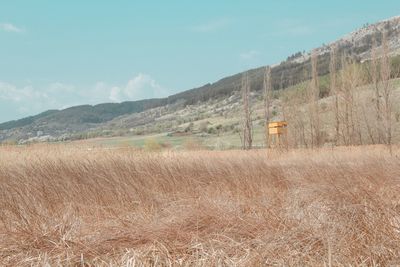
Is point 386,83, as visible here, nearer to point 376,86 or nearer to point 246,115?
point 376,86

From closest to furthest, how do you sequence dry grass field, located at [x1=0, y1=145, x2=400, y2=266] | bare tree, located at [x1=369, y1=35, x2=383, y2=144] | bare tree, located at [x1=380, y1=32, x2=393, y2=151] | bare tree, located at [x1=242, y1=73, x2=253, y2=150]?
dry grass field, located at [x1=0, y1=145, x2=400, y2=266]
bare tree, located at [x1=380, y1=32, x2=393, y2=151]
bare tree, located at [x1=369, y1=35, x2=383, y2=144]
bare tree, located at [x1=242, y1=73, x2=253, y2=150]

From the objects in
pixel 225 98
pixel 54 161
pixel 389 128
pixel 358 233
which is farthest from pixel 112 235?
pixel 225 98

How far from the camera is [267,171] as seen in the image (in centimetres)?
802

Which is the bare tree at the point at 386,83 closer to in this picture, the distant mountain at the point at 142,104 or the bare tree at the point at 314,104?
the bare tree at the point at 314,104

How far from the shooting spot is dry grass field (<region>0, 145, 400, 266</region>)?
299 cm

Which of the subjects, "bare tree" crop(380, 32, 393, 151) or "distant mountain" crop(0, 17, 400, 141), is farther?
"distant mountain" crop(0, 17, 400, 141)

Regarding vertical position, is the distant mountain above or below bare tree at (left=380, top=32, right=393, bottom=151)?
above

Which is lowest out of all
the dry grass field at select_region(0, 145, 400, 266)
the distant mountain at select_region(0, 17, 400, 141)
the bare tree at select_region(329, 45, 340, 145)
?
the dry grass field at select_region(0, 145, 400, 266)

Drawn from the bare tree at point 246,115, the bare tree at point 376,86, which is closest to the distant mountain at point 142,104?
the bare tree at point 246,115

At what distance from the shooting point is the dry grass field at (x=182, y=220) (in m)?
2.99

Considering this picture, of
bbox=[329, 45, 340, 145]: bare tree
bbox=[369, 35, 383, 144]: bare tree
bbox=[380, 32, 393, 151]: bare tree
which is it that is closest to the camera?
bbox=[380, 32, 393, 151]: bare tree

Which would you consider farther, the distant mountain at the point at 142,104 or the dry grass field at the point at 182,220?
the distant mountain at the point at 142,104

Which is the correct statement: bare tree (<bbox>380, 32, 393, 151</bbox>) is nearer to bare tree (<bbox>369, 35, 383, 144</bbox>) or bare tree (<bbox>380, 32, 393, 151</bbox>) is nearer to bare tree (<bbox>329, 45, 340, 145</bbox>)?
bare tree (<bbox>369, 35, 383, 144</bbox>)

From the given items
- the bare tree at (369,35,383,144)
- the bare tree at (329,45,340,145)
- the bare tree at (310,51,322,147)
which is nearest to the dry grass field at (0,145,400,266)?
the bare tree at (369,35,383,144)
